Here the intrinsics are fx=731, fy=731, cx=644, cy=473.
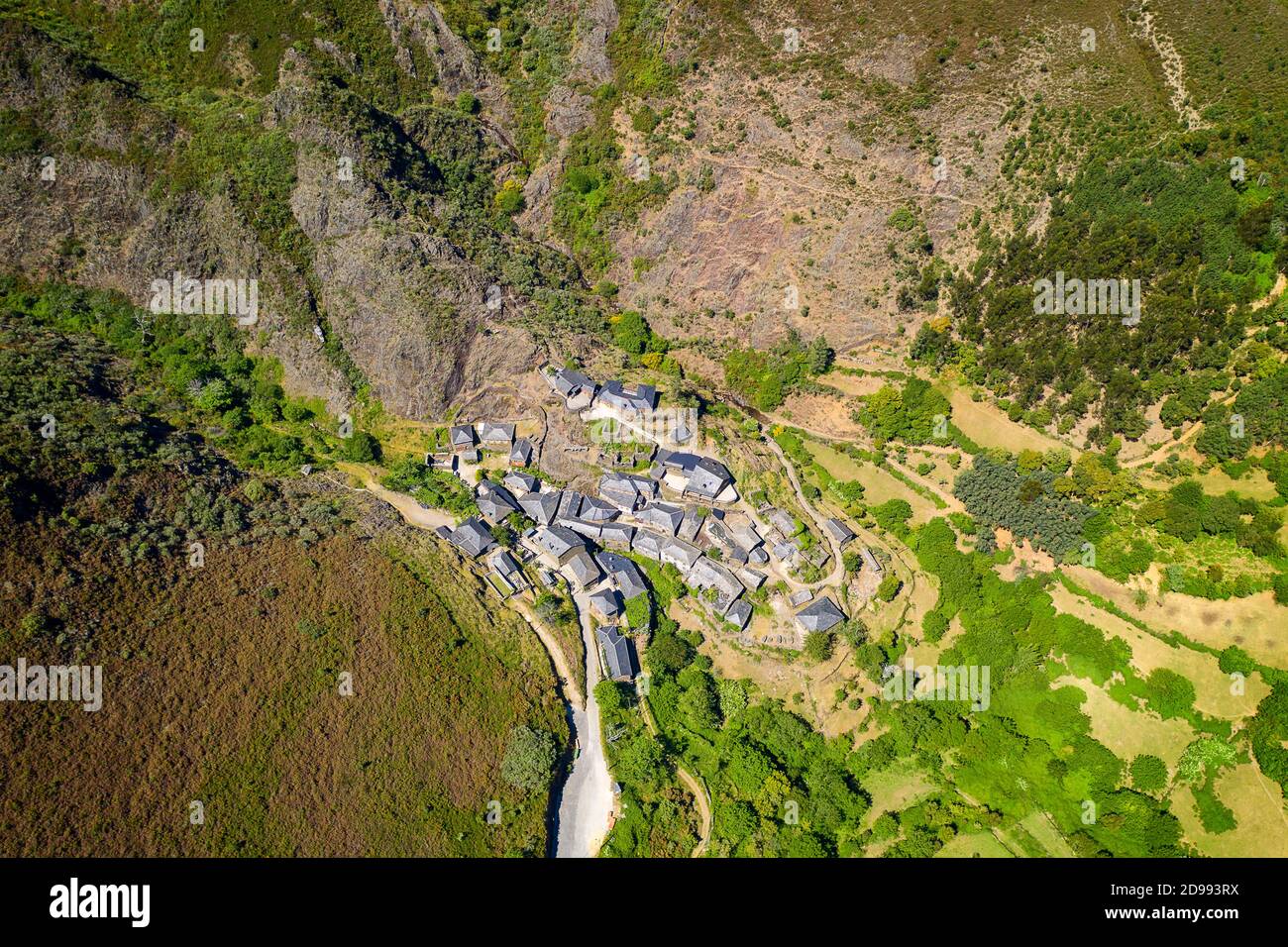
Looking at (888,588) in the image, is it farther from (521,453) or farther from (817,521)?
(521,453)

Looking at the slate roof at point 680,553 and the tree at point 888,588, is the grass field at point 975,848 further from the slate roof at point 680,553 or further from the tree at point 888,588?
the slate roof at point 680,553

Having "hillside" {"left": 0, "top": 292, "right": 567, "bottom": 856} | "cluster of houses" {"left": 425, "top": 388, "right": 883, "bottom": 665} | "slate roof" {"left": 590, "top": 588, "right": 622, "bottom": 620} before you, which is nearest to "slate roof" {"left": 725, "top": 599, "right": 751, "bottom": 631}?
"cluster of houses" {"left": 425, "top": 388, "right": 883, "bottom": 665}

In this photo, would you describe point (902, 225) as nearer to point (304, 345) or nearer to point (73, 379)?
point (304, 345)

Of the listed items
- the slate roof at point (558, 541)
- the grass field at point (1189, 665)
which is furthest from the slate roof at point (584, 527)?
the grass field at point (1189, 665)

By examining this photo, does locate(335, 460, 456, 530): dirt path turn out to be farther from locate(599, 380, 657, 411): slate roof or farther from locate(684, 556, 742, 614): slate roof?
locate(684, 556, 742, 614): slate roof

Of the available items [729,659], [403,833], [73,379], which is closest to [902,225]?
[729,659]
